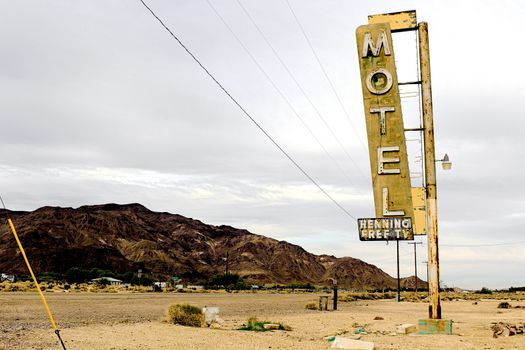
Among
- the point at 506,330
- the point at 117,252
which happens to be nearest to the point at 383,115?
the point at 506,330

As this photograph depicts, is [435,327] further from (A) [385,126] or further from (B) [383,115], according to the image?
(B) [383,115]

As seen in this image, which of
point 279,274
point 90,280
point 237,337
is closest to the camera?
point 237,337

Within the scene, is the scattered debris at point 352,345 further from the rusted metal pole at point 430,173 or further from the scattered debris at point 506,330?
the scattered debris at point 506,330

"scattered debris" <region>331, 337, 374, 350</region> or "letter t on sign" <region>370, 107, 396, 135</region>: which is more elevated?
"letter t on sign" <region>370, 107, 396, 135</region>

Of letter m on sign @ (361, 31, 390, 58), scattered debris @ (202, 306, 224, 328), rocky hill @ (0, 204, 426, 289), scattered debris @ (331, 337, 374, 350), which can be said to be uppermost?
rocky hill @ (0, 204, 426, 289)

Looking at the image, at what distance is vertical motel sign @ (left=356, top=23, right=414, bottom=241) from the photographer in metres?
18.0

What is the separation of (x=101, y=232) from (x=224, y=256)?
1713 inches

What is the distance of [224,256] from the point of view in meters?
198

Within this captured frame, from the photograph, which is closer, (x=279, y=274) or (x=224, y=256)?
(x=279, y=274)

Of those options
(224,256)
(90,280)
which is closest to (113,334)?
(90,280)

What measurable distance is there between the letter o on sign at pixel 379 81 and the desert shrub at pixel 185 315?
924 centimetres

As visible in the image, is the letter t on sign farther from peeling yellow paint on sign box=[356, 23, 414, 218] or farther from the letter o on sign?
the letter o on sign

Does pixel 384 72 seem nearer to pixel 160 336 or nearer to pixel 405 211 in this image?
pixel 405 211

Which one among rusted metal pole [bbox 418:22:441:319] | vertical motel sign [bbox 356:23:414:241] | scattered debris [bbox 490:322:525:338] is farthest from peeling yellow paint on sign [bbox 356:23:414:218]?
scattered debris [bbox 490:322:525:338]
